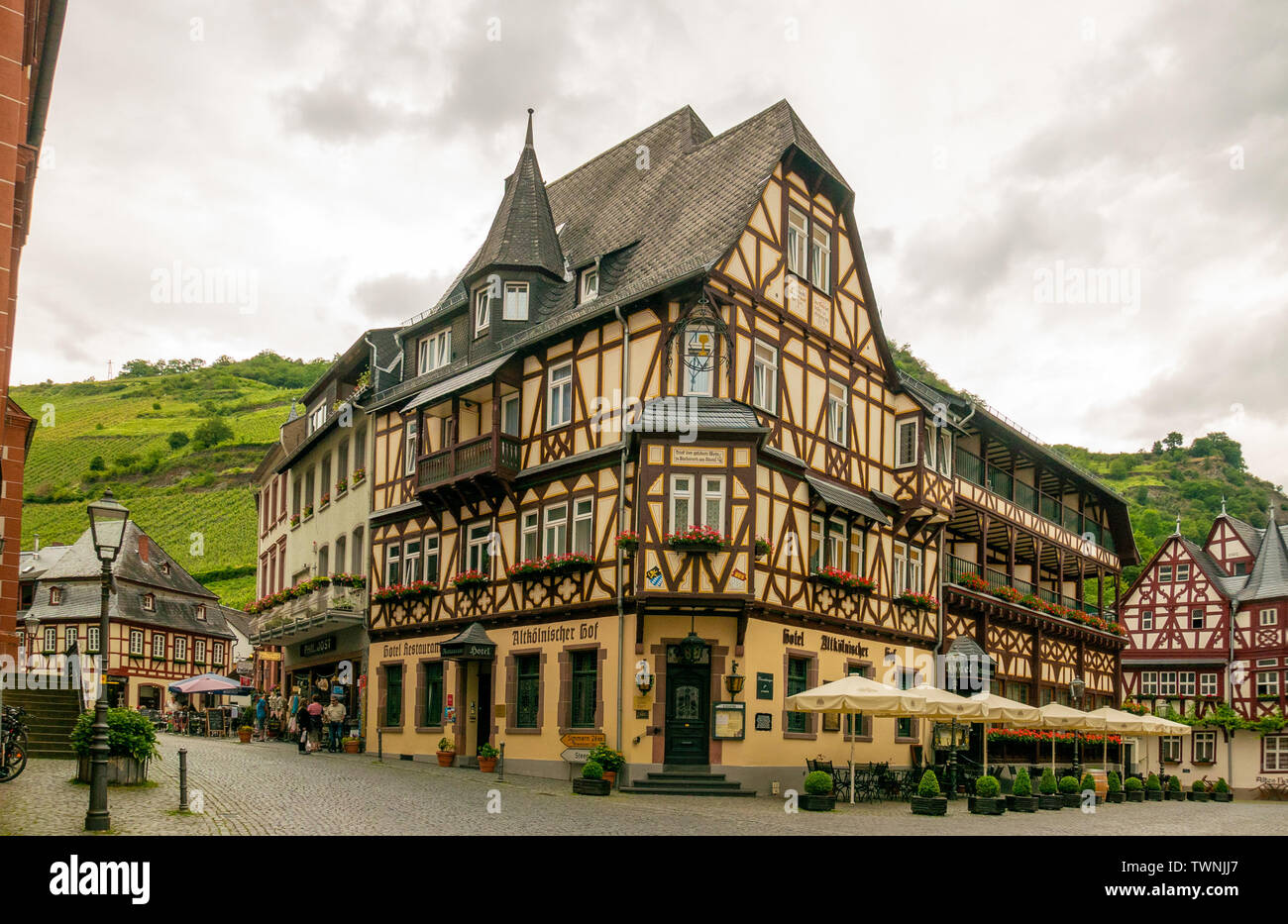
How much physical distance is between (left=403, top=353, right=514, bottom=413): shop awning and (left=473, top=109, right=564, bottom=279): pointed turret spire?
2875mm

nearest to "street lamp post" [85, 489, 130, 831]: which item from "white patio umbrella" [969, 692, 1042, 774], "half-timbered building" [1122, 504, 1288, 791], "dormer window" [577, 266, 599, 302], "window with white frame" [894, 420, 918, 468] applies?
"dormer window" [577, 266, 599, 302]

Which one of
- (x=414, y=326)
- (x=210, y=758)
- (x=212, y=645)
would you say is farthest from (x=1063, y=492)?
(x=212, y=645)

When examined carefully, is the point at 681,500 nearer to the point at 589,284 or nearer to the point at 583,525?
the point at 583,525

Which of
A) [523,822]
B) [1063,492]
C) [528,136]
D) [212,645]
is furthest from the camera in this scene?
[212,645]

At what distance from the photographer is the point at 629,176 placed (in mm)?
35406

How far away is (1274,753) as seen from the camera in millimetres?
58125

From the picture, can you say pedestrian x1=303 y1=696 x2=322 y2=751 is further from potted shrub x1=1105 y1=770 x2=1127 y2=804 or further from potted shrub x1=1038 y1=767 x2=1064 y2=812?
potted shrub x1=1105 y1=770 x2=1127 y2=804

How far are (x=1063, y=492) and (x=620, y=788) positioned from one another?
27.5m

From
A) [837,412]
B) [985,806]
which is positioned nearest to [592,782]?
[985,806]

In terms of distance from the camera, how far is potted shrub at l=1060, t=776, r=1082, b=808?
28.1m

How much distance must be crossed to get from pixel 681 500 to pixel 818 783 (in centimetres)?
642

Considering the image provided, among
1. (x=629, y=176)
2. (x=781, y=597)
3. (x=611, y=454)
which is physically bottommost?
(x=781, y=597)

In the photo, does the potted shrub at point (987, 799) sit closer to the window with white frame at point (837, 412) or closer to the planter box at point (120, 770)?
the window with white frame at point (837, 412)

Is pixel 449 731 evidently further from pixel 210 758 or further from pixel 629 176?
pixel 629 176
